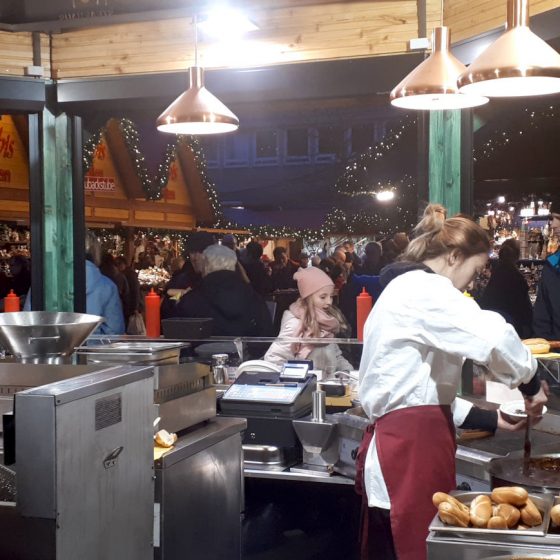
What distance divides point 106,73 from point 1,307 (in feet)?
7.26

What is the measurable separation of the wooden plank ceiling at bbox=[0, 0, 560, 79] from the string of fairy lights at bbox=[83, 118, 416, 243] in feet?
8.62

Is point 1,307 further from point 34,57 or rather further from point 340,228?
point 340,228

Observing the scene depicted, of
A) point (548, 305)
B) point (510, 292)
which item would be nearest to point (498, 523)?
point (548, 305)

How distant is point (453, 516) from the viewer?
6.93ft

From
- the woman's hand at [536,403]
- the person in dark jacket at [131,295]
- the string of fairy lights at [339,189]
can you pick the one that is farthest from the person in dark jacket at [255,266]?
the woman's hand at [536,403]

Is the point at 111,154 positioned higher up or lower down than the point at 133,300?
higher up

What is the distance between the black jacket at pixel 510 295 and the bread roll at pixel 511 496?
13.2 feet

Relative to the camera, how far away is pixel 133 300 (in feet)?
25.5

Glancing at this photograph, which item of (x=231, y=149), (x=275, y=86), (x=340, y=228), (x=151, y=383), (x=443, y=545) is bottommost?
(x=443, y=545)

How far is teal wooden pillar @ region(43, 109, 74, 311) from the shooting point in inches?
213

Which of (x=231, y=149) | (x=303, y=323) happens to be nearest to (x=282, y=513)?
(x=303, y=323)

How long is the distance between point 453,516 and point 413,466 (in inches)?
24.7

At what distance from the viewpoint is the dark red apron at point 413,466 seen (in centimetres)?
271

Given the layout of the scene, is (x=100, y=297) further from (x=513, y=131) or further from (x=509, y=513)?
(x=509, y=513)
